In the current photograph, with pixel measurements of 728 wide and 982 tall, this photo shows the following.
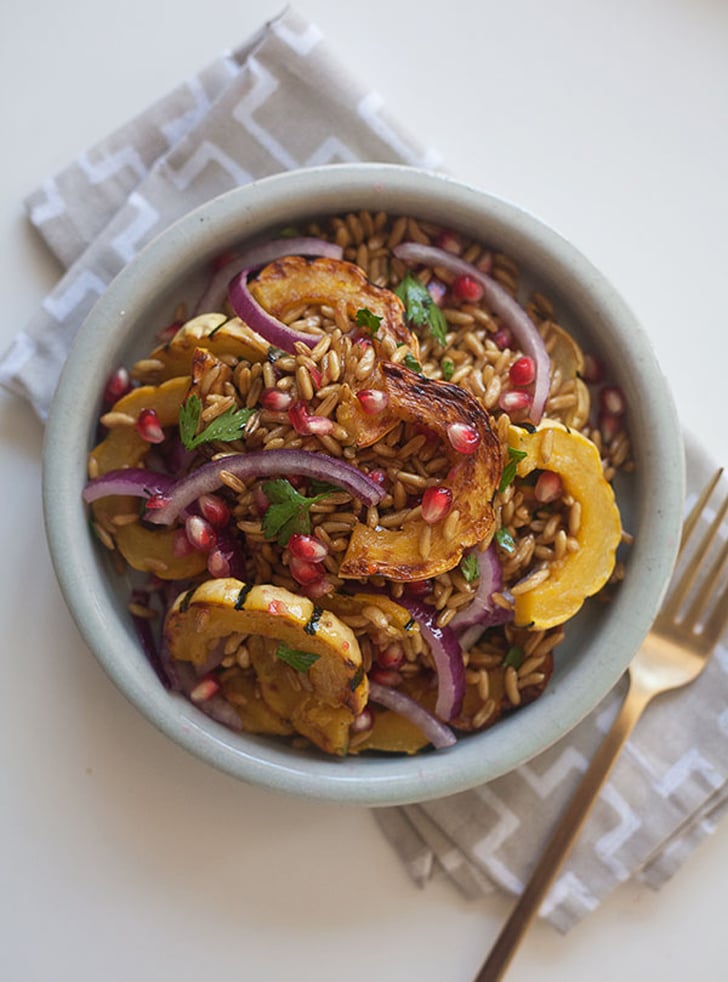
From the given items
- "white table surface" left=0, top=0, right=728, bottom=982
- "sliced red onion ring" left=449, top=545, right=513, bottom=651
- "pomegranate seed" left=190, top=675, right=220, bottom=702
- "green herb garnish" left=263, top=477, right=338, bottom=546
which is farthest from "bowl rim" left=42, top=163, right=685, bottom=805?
"green herb garnish" left=263, top=477, right=338, bottom=546

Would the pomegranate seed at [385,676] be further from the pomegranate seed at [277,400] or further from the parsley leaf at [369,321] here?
the parsley leaf at [369,321]

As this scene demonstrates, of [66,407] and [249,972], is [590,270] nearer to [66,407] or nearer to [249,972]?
[66,407]

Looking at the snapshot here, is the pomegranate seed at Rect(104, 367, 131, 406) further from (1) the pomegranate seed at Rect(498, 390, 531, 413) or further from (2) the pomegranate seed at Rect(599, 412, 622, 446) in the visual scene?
(2) the pomegranate seed at Rect(599, 412, 622, 446)

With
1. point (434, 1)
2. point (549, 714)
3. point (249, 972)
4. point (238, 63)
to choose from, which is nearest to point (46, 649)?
point (249, 972)

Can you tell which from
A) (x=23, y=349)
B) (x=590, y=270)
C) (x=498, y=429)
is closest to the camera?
(x=498, y=429)

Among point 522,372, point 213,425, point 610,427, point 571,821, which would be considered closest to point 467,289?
point 522,372

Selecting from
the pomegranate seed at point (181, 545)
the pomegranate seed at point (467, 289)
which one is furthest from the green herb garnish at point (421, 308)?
Result: the pomegranate seed at point (181, 545)
